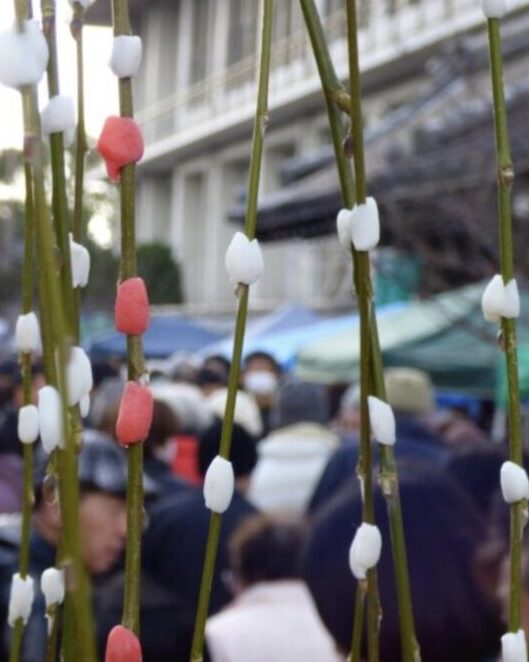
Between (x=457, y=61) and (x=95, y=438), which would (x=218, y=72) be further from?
(x=95, y=438)

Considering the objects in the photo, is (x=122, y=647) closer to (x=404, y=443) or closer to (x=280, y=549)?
(x=280, y=549)

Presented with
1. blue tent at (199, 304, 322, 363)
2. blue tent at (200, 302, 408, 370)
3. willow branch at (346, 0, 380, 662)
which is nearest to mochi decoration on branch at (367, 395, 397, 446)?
willow branch at (346, 0, 380, 662)

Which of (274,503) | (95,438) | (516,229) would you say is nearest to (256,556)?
(95,438)

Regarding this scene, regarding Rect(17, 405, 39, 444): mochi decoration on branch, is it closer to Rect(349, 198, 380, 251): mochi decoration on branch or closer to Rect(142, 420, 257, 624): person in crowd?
Rect(349, 198, 380, 251): mochi decoration on branch

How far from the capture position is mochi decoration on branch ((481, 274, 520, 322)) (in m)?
0.83

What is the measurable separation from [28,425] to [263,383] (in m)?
7.28

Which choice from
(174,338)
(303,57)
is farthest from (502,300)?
(303,57)

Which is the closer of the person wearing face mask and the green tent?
the person wearing face mask

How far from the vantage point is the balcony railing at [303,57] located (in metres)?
18.6

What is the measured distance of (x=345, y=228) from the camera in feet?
2.75

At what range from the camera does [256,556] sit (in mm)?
2746

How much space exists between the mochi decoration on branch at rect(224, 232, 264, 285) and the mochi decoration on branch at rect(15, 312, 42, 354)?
0.49 feet

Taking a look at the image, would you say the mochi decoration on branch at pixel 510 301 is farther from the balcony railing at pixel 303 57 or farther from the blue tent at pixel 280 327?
the blue tent at pixel 280 327

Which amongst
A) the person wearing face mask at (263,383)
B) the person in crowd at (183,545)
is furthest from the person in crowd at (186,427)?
the person in crowd at (183,545)
